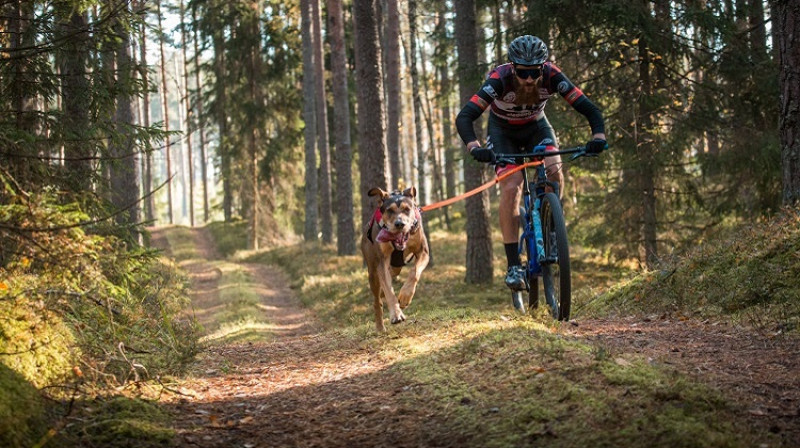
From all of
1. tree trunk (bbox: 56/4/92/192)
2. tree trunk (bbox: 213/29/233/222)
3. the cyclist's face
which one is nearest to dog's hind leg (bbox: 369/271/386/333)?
the cyclist's face

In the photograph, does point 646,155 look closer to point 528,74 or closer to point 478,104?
point 528,74

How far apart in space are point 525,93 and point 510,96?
0.16 meters

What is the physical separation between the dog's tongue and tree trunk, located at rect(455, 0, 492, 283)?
718 cm

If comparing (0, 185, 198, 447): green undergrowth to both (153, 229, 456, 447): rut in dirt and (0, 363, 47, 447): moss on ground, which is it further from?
(153, 229, 456, 447): rut in dirt

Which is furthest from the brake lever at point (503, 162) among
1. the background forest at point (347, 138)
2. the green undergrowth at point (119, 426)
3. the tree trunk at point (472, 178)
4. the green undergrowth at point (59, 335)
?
the tree trunk at point (472, 178)

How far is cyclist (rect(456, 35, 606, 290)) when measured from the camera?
7.08m

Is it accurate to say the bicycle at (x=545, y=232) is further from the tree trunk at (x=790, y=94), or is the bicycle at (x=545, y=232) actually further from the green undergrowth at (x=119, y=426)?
the green undergrowth at (x=119, y=426)

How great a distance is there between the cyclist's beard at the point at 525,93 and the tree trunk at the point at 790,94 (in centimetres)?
365

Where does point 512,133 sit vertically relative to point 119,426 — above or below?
above

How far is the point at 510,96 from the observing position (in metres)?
7.43

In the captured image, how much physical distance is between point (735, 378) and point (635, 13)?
33.1ft

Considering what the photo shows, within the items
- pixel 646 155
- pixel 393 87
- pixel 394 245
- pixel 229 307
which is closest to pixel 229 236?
pixel 393 87

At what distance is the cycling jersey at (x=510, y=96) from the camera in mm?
7246

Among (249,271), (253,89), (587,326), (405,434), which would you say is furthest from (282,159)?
(405,434)
